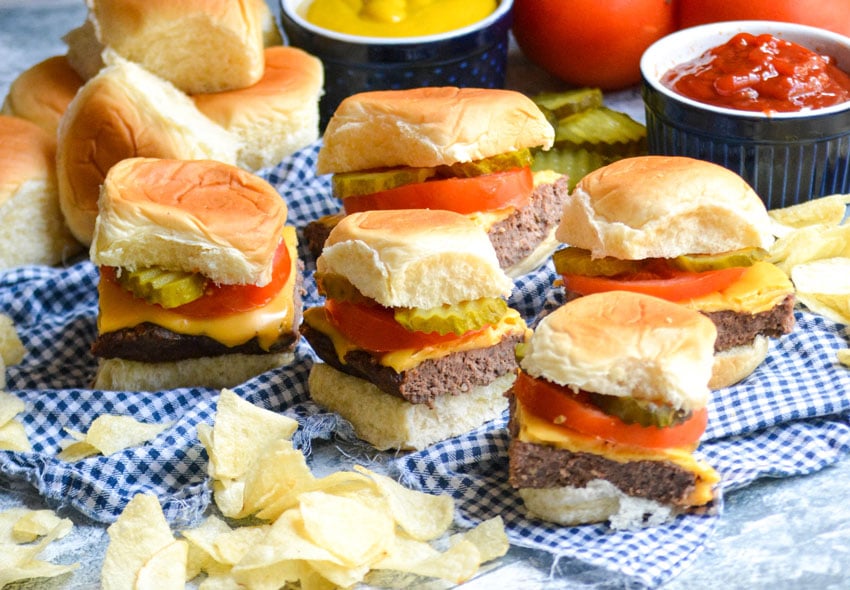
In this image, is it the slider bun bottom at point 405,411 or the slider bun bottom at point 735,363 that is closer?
the slider bun bottom at point 405,411

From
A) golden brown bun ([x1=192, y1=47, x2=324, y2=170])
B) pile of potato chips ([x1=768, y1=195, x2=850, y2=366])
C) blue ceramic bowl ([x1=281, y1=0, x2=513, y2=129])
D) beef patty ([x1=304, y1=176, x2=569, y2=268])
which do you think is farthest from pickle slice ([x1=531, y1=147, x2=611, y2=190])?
golden brown bun ([x1=192, y1=47, x2=324, y2=170])

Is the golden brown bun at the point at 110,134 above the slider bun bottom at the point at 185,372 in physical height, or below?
above

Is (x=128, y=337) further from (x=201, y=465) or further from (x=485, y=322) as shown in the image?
(x=485, y=322)

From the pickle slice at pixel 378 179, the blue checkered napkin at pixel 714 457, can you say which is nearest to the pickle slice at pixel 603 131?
the pickle slice at pixel 378 179

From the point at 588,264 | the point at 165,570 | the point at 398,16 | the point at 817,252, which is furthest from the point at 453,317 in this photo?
the point at 398,16

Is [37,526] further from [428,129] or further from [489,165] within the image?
[489,165]

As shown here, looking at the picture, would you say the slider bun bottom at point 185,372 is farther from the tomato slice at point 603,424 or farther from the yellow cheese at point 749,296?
the yellow cheese at point 749,296

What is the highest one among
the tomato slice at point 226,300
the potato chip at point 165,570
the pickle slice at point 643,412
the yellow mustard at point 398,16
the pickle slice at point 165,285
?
the yellow mustard at point 398,16
